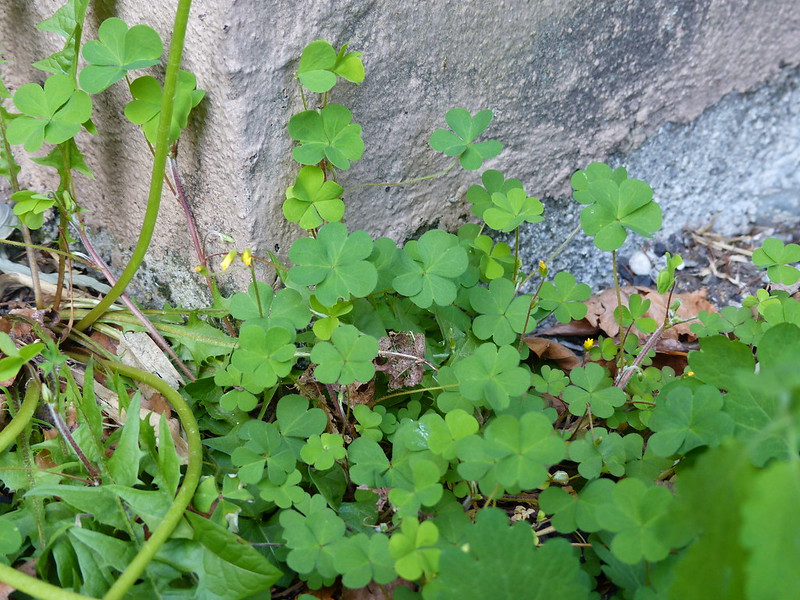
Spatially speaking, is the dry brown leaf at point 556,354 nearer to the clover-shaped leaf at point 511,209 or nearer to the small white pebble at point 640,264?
the clover-shaped leaf at point 511,209

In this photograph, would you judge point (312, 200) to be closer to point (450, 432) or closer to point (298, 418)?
point (298, 418)

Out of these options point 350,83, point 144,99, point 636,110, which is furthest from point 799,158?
point 144,99

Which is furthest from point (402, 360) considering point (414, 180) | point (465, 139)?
point (465, 139)

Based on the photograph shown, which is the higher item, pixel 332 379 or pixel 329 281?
pixel 329 281

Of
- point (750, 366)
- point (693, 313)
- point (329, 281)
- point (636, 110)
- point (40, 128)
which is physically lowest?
point (693, 313)

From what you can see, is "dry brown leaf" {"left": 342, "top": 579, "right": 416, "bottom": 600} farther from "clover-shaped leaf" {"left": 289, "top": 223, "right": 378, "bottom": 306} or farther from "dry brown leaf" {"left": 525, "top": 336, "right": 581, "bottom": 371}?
"dry brown leaf" {"left": 525, "top": 336, "right": 581, "bottom": 371}

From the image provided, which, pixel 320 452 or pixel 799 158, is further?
pixel 799 158

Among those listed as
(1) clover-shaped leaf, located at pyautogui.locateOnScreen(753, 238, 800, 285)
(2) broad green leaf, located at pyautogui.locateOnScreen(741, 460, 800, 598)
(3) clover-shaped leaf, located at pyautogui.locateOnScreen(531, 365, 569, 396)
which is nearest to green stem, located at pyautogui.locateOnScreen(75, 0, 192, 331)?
(3) clover-shaped leaf, located at pyautogui.locateOnScreen(531, 365, 569, 396)

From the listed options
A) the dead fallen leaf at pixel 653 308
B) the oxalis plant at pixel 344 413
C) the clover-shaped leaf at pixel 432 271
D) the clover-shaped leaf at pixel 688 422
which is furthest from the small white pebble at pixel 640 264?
the clover-shaped leaf at pixel 688 422

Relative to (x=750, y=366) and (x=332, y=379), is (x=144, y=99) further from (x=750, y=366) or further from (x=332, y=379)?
(x=750, y=366)
